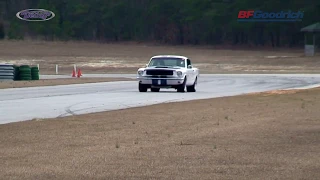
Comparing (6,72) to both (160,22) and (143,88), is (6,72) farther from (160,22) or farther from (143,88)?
(160,22)

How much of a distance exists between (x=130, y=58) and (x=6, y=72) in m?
34.2

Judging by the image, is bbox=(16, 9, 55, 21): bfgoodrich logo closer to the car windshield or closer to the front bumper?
→ the car windshield

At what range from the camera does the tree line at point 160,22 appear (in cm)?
9538

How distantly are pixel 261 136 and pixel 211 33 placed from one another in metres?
86.9

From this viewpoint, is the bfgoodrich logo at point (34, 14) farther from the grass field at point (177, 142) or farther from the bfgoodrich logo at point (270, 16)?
the grass field at point (177, 142)

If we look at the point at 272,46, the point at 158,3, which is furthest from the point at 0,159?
the point at 158,3

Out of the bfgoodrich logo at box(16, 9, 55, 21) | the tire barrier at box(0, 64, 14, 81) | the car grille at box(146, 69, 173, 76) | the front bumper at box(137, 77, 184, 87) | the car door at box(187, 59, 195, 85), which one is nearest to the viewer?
the front bumper at box(137, 77, 184, 87)

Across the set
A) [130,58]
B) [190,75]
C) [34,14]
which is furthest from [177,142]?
[34,14]

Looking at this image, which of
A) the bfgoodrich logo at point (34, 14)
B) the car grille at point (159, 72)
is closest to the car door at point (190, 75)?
the car grille at point (159, 72)

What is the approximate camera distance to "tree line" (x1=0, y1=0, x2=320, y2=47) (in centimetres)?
9538

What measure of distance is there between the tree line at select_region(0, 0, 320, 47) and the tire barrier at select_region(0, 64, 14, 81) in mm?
51940

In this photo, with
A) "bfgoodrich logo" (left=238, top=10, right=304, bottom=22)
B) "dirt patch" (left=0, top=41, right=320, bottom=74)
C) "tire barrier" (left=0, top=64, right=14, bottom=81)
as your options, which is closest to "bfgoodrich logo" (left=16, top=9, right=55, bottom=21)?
"dirt patch" (left=0, top=41, right=320, bottom=74)

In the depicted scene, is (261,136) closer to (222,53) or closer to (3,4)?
(222,53)

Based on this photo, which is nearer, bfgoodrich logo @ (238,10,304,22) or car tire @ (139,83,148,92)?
car tire @ (139,83,148,92)
